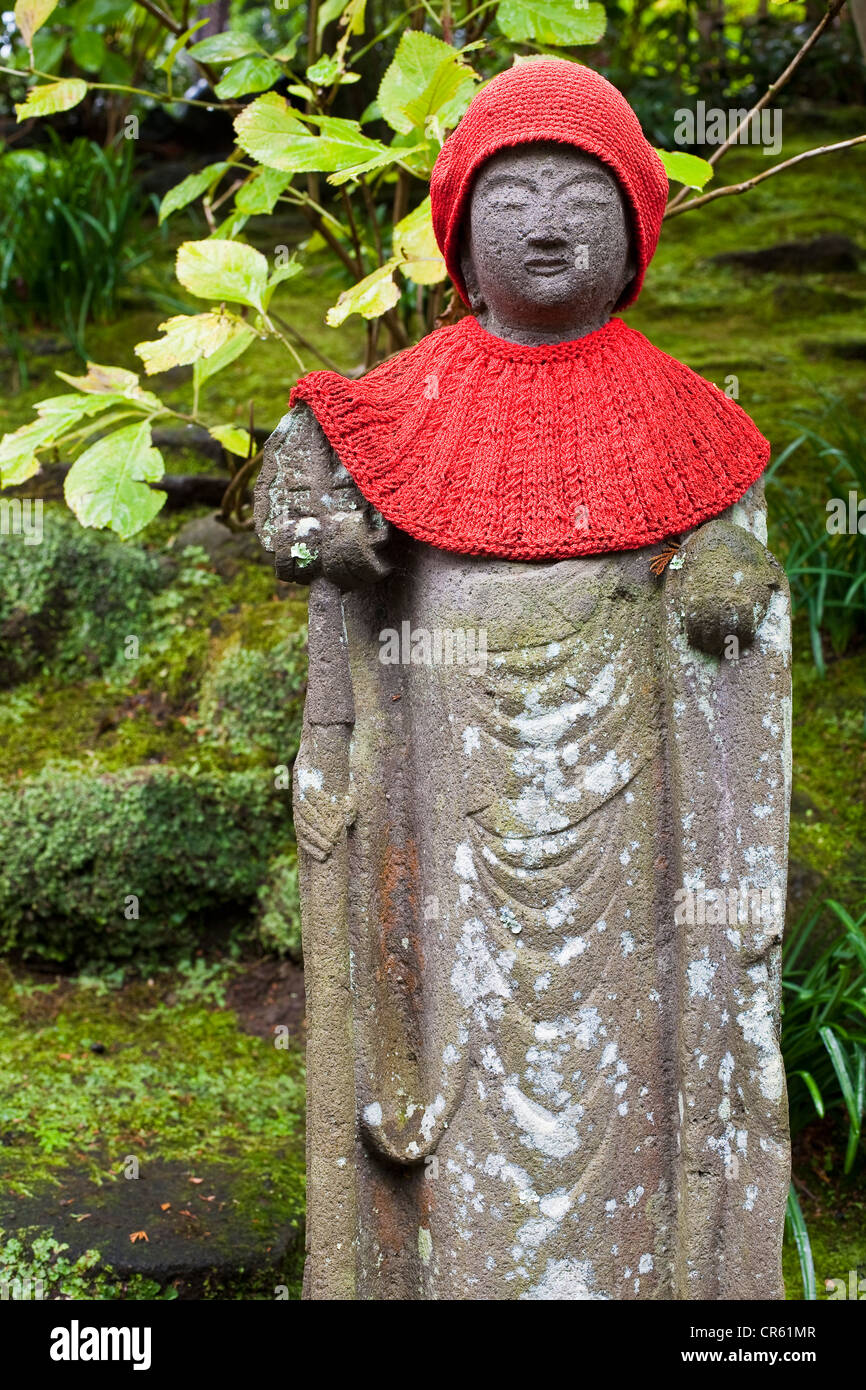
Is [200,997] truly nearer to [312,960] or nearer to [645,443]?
[312,960]

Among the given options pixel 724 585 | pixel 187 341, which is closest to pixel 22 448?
pixel 187 341

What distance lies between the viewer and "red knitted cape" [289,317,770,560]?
2.28 meters

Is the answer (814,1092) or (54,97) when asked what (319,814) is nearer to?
(814,1092)

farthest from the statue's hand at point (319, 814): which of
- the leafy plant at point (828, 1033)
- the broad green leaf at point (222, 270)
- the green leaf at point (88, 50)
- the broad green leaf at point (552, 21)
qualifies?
the green leaf at point (88, 50)

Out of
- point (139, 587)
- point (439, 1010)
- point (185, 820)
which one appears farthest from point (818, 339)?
point (439, 1010)

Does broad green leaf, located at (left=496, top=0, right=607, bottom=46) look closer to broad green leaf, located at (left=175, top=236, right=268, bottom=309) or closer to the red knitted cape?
broad green leaf, located at (left=175, top=236, right=268, bottom=309)

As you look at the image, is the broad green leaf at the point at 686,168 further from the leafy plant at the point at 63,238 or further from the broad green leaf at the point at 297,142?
the leafy plant at the point at 63,238

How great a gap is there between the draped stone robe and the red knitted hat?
456 millimetres

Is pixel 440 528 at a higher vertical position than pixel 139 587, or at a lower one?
lower

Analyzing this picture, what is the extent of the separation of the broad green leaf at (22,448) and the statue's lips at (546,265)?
4.24 ft

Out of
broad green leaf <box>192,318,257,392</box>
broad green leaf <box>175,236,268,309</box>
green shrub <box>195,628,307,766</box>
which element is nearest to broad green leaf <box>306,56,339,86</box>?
broad green leaf <box>175,236,268,309</box>

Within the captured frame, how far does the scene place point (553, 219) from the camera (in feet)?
7.23

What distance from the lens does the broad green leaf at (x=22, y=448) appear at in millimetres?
3068

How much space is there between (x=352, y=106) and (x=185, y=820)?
12.5 feet
